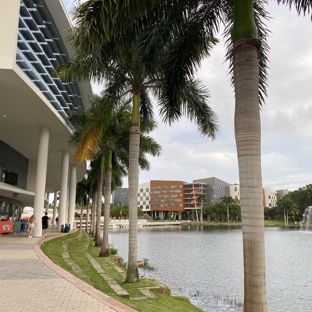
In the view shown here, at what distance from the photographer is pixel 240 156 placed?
5863 mm

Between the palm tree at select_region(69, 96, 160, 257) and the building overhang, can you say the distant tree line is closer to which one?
the building overhang

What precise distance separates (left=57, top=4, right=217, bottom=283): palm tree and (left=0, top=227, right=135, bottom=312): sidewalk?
11.5 ft

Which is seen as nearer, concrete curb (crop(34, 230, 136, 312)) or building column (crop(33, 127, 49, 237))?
concrete curb (crop(34, 230, 136, 312))

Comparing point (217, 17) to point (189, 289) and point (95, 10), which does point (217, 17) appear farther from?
point (189, 289)

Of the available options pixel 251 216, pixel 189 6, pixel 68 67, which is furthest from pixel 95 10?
pixel 68 67

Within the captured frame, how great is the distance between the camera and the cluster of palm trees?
5715mm

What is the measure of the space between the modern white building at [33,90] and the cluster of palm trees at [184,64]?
340 centimetres

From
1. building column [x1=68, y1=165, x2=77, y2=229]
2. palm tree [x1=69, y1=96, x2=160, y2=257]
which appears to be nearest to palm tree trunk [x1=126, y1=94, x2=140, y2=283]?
palm tree [x1=69, y1=96, x2=160, y2=257]

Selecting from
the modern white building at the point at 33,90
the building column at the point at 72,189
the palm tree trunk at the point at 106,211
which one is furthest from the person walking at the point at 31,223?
the building column at the point at 72,189

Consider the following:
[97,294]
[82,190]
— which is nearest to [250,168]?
[97,294]

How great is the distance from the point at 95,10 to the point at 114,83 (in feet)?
24.5

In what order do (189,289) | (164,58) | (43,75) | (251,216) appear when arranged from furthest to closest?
1. (43,75)
2. (189,289)
3. (164,58)
4. (251,216)

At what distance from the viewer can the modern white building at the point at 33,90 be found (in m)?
16.2

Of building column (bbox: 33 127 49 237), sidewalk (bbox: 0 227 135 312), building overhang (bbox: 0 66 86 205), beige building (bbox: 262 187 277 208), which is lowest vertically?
sidewalk (bbox: 0 227 135 312)
